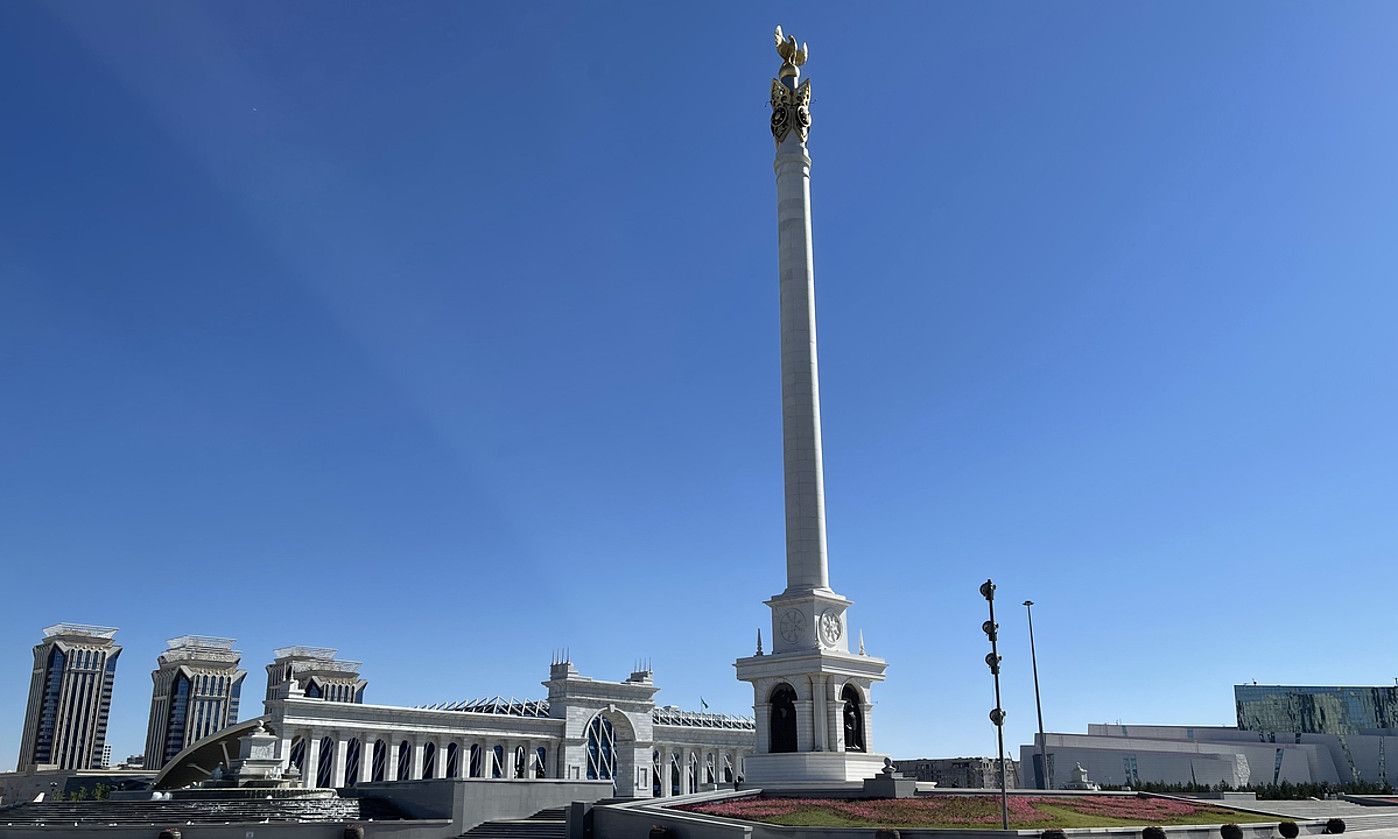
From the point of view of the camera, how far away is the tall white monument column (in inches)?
1567

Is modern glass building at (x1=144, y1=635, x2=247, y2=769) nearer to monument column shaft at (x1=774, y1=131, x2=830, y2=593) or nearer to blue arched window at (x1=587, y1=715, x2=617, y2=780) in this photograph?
blue arched window at (x1=587, y1=715, x2=617, y2=780)

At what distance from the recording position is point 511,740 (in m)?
62.7

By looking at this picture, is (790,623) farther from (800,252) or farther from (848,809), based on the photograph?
(800,252)

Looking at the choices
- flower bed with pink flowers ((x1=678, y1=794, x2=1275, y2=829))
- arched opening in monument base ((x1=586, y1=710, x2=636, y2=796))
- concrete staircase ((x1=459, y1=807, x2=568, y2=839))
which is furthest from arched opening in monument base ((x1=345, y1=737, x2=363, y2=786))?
flower bed with pink flowers ((x1=678, y1=794, x2=1275, y2=829))

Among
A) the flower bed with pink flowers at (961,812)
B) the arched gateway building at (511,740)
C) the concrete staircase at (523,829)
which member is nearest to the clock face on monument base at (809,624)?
the flower bed with pink flowers at (961,812)

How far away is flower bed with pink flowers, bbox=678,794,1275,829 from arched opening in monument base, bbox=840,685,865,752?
633 centimetres

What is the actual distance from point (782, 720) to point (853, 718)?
2804mm

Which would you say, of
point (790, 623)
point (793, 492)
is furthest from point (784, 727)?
point (793, 492)

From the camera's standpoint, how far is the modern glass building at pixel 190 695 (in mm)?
128375

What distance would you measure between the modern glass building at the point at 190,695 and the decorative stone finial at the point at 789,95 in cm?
11260

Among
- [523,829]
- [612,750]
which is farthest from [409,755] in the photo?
[523,829]

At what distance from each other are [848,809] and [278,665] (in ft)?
381

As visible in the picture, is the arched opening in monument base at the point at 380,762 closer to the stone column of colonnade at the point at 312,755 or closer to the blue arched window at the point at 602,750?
the stone column of colonnade at the point at 312,755

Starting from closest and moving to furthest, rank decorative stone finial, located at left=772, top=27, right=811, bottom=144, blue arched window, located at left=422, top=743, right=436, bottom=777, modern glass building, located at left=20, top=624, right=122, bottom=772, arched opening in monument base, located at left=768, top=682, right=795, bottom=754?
arched opening in monument base, located at left=768, top=682, right=795, bottom=754
decorative stone finial, located at left=772, top=27, right=811, bottom=144
blue arched window, located at left=422, top=743, right=436, bottom=777
modern glass building, located at left=20, top=624, right=122, bottom=772
